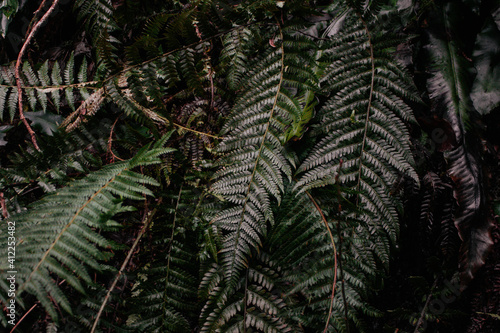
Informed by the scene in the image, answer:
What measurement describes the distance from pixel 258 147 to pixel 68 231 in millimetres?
922

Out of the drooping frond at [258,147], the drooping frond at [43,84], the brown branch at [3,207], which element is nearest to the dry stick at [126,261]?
the drooping frond at [258,147]

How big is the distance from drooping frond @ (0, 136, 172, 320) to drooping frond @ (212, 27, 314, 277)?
38 centimetres

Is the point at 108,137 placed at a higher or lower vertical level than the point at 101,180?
higher

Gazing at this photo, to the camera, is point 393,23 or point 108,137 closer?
point 393,23

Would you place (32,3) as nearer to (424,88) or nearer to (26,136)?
(26,136)

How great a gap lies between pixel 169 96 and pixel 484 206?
1.91 meters

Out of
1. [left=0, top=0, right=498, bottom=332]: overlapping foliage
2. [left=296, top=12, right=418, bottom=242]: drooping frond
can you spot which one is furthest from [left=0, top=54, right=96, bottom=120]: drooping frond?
[left=296, top=12, right=418, bottom=242]: drooping frond

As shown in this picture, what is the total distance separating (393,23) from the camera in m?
1.57

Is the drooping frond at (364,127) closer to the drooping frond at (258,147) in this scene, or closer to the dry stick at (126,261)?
the drooping frond at (258,147)

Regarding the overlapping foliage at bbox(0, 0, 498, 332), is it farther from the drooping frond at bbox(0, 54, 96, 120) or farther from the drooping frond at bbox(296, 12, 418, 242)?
the drooping frond at bbox(0, 54, 96, 120)

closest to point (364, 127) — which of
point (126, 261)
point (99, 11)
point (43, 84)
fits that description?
point (126, 261)

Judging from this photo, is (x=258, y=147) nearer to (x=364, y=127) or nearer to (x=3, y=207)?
(x=364, y=127)

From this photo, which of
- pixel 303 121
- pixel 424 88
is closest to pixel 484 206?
pixel 424 88

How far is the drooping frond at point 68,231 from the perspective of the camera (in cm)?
114
